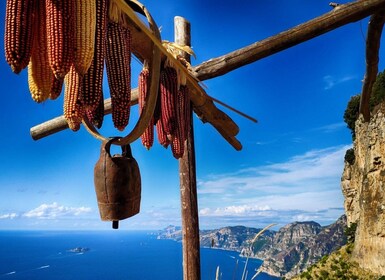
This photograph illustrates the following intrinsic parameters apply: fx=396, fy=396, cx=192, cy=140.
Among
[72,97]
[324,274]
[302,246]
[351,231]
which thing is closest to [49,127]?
[72,97]

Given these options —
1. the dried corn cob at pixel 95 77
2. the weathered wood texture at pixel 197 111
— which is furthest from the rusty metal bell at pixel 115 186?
the dried corn cob at pixel 95 77

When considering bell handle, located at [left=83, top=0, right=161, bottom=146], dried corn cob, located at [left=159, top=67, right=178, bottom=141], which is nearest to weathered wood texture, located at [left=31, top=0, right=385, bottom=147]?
dried corn cob, located at [left=159, top=67, right=178, bottom=141]

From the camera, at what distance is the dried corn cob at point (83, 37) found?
1523 millimetres

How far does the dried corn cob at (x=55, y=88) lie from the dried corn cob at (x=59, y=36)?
148mm

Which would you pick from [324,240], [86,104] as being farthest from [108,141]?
[324,240]

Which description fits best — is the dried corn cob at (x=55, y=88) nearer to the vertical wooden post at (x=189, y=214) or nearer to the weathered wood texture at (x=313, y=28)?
the weathered wood texture at (x=313, y=28)

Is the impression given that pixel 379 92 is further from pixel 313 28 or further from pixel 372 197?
pixel 313 28

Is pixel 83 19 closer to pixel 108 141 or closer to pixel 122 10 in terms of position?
pixel 122 10

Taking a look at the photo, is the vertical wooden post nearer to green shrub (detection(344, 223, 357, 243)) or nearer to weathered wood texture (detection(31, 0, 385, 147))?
weathered wood texture (detection(31, 0, 385, 147))

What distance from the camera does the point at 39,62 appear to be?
5.02 feet

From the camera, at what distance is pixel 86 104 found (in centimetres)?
172

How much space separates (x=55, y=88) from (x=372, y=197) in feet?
193

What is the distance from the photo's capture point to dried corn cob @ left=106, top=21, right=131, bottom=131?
6.36ft

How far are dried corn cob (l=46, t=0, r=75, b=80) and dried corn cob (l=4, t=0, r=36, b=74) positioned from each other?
0.25 ft
